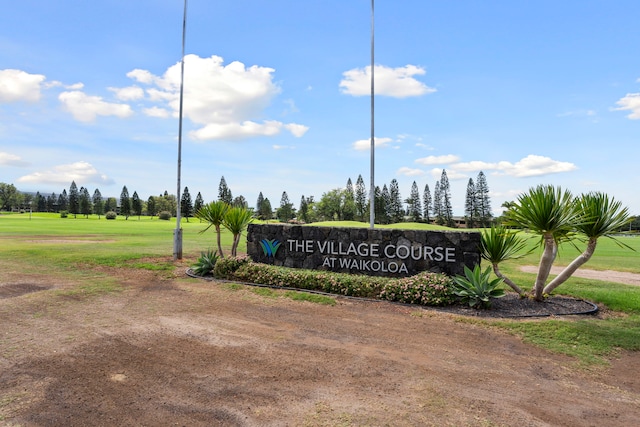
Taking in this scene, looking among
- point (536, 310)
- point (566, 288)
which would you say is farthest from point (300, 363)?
point (566, 288)

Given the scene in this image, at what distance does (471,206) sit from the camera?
7338 centimetres

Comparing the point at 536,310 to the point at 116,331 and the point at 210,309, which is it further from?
the point at 116,331

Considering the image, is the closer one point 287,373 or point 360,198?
point 287,373

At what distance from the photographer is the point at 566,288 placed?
10320 mm

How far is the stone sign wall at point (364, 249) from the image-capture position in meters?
9.50

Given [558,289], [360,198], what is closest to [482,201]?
[360,198]

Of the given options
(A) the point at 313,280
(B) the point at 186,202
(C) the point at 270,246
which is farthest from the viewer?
(B) the point at 186,202

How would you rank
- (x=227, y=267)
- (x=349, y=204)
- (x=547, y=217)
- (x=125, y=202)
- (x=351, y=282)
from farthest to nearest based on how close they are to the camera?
(x=125, y=202) → (x=349, y=204) → (x=227, y=267) → (x=351, y=282) → (x=547, y=217)

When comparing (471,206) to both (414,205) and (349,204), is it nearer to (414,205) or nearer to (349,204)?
(414,205)

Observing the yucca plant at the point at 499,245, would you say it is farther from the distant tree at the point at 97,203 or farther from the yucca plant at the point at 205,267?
the distant tree at the point at 97,203

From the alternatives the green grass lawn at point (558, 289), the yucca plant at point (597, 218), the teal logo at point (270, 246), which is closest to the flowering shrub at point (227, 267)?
the teal logo at point (270, 246)

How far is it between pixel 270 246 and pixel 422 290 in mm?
5418

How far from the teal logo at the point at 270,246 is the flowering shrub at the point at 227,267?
866 mm

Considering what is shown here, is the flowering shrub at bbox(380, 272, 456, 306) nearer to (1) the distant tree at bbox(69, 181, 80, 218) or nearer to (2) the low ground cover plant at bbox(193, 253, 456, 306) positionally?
(2) the low ground cover plant at bbox(193, 253, 456, 306)
